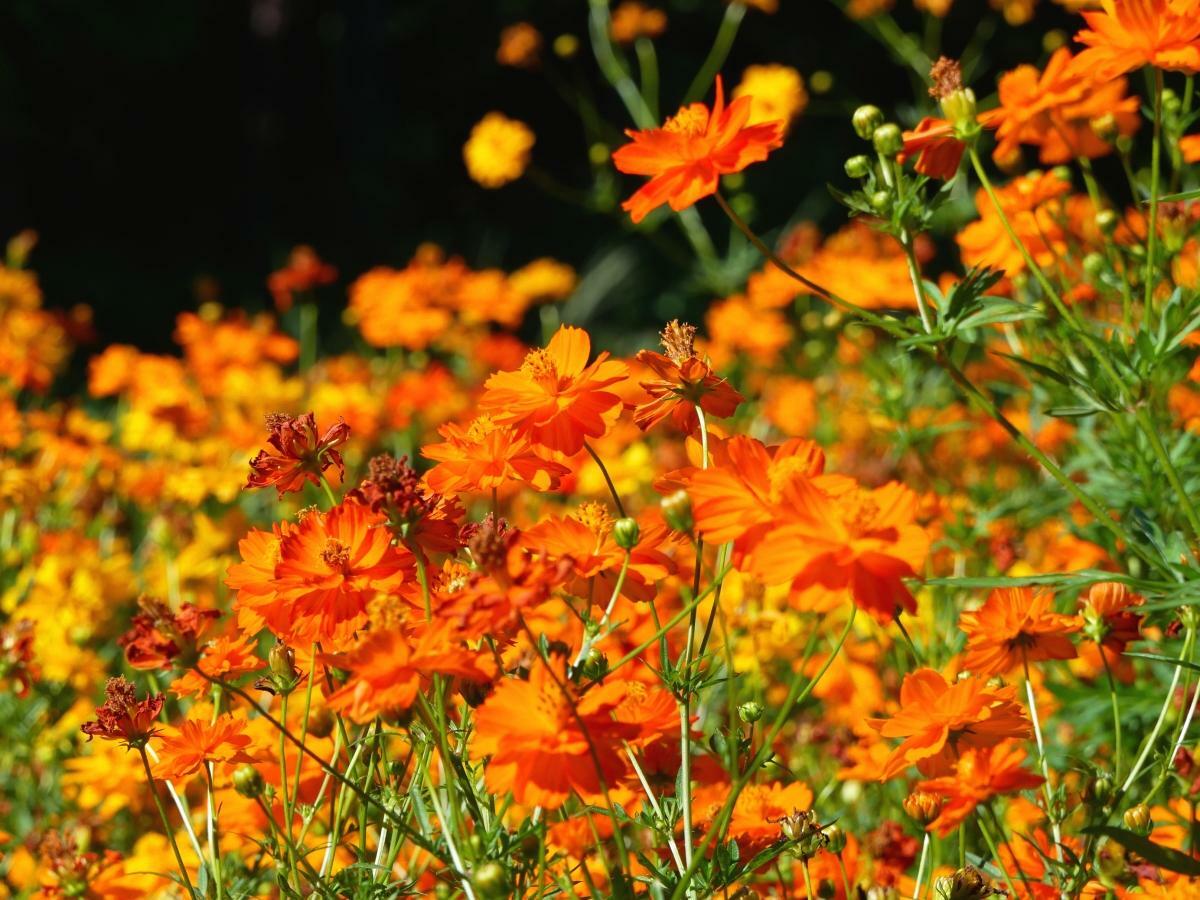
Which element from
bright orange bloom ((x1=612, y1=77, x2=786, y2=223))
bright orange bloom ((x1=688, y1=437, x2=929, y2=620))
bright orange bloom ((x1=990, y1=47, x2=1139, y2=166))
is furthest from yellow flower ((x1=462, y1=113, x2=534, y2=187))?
bright orange bloom ((x1=688, y1=437, x2=929, y2=620))

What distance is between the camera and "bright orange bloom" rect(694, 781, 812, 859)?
1.02m

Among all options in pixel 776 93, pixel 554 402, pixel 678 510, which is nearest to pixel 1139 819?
pixel 678 510

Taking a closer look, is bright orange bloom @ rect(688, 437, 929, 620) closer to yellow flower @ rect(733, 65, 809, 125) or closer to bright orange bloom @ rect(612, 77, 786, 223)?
bright orange bloom @ rect(612, 77, 786, 223)

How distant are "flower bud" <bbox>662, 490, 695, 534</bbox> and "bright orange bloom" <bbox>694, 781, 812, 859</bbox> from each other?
0.27m

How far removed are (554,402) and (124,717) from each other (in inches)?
15.1

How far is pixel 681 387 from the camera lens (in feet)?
3.24

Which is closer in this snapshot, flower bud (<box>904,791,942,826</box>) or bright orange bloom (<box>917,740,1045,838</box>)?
bright orange bloom (<box>917,740,1045,838</box>)

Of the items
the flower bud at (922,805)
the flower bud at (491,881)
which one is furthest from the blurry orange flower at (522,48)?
the flower bud at (491,881)

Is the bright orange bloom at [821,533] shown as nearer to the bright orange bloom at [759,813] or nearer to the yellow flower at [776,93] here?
the bright orange bloom at [759,813]

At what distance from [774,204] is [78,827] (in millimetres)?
5882

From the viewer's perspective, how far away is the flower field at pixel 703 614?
2.70 feet

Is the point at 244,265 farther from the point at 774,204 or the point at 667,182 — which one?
the point at 667,182

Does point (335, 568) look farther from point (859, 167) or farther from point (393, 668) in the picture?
point (859, 167)

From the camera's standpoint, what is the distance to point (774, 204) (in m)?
6.82
